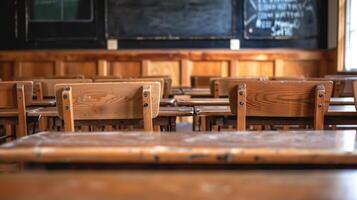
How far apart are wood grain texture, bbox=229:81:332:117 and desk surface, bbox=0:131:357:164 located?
41.8 inches

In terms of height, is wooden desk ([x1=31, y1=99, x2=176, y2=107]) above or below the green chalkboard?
below

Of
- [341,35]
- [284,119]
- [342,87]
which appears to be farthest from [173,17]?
[284,119]

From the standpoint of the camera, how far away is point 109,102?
1.95 metres

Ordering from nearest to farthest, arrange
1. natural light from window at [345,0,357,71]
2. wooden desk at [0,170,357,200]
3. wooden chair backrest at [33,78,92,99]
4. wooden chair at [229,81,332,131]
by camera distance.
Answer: wooden desk at [0,170,357,200] → wooden chair at [229,81,332,131] → wooden chair backrest at [33,78,92,99] → natural light from window at [345,0,357,71]

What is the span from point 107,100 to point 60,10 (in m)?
5.32

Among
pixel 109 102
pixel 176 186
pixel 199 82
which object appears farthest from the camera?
pixel 199 82

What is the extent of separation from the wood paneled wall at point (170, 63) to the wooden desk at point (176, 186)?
6.20 metres

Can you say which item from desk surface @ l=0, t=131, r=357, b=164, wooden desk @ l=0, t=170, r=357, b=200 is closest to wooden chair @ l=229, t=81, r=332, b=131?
desk surface @ l=0, t=131, r=357, b=164

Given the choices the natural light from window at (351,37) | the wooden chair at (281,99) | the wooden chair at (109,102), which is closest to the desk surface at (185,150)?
the wooden chair at (109,102)

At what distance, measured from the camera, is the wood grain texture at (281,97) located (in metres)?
2.18

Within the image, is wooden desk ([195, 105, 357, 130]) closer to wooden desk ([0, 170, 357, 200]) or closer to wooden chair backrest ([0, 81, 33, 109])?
wooden chair backrest ([0, 81, 33, 109])

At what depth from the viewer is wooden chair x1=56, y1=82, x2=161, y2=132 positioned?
6.25 feet

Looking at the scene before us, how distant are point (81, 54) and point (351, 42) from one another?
3672 mm

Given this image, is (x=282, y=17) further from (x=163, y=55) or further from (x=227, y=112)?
(x=227, y=112)
